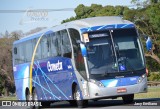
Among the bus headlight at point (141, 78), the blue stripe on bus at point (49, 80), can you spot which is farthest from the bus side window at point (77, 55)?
the bus headlight at point (141, 78)

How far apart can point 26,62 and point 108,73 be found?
8.35 metres

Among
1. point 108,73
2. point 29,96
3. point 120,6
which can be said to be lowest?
point 29,96

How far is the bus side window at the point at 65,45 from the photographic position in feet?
65.1

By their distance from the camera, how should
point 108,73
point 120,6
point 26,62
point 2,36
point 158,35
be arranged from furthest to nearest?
point 2,36, point 120,6, point 158,35, point 26,62, point 108,73

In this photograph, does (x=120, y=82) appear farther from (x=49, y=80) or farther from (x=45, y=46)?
(x=45, y=46)

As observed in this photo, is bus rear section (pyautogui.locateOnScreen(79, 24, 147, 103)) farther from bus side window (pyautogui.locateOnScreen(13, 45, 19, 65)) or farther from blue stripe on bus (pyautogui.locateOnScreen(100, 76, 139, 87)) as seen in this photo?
bus side window (pyautogui.locateOnScreen(13, 45, 19, 65))

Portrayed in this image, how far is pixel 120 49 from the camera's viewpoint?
18516mm

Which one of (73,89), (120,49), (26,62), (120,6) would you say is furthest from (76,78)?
(120,6)

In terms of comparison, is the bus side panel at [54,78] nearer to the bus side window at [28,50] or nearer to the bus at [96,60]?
the bus at [96,60]

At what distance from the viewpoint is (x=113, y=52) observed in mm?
18391

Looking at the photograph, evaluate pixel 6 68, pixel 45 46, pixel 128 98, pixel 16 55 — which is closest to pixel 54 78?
pixel 45 46

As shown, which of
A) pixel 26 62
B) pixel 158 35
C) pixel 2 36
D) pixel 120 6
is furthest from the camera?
pixel 2 36

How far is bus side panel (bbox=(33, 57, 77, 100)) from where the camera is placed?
20281 mm

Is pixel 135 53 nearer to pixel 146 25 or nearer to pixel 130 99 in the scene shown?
pixel 130 99
